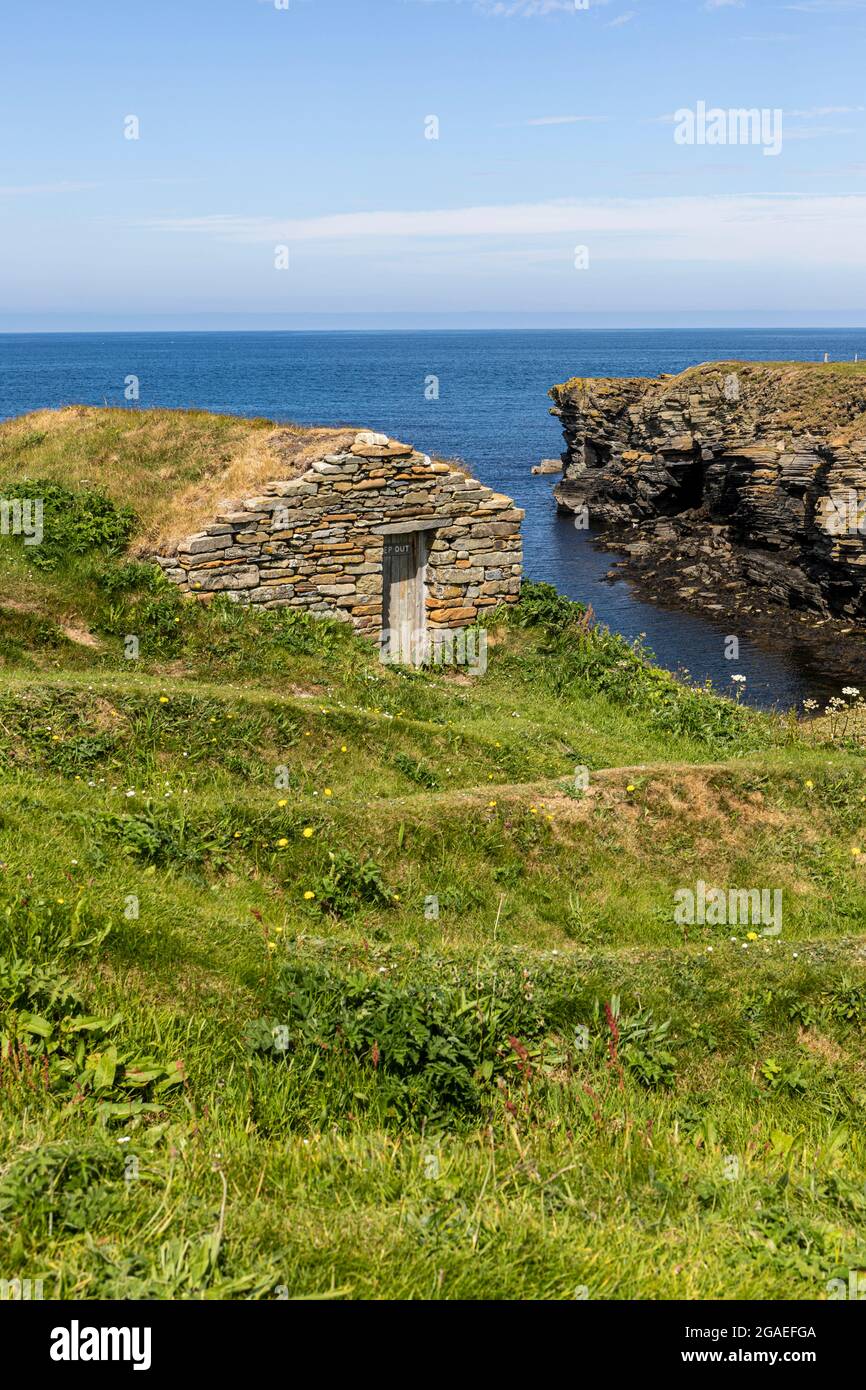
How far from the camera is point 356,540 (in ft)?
75.5

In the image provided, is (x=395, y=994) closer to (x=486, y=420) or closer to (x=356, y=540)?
(x=356, y=540)

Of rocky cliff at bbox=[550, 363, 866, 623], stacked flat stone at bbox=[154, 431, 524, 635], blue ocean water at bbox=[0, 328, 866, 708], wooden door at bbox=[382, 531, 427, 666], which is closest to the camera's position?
stacked flat stone at bbox=[154, 431, 524, 635]

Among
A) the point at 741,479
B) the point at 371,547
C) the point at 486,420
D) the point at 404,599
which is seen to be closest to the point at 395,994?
the point at 371,547

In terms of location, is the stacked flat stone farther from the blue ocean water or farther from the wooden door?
the blue ocean water

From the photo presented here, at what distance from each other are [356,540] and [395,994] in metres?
15.7

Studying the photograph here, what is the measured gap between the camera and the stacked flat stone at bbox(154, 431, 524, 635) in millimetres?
21688

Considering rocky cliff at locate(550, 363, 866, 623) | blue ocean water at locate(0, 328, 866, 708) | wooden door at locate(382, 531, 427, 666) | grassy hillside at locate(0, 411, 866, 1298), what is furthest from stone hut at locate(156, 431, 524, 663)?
rocky cliff at locate(550, 363, 866, 623)

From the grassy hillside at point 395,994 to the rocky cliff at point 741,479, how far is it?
24.8 m

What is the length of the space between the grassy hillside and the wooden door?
3.77 metres

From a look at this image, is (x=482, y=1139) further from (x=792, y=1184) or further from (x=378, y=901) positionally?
(x=378, y=901)

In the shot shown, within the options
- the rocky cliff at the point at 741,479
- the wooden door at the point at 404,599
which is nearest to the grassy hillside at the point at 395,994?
the wooden door at the point at 404,599

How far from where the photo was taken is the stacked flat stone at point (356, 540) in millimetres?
21688

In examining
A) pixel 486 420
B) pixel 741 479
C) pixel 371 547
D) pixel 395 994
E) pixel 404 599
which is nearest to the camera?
pixel 395 994
